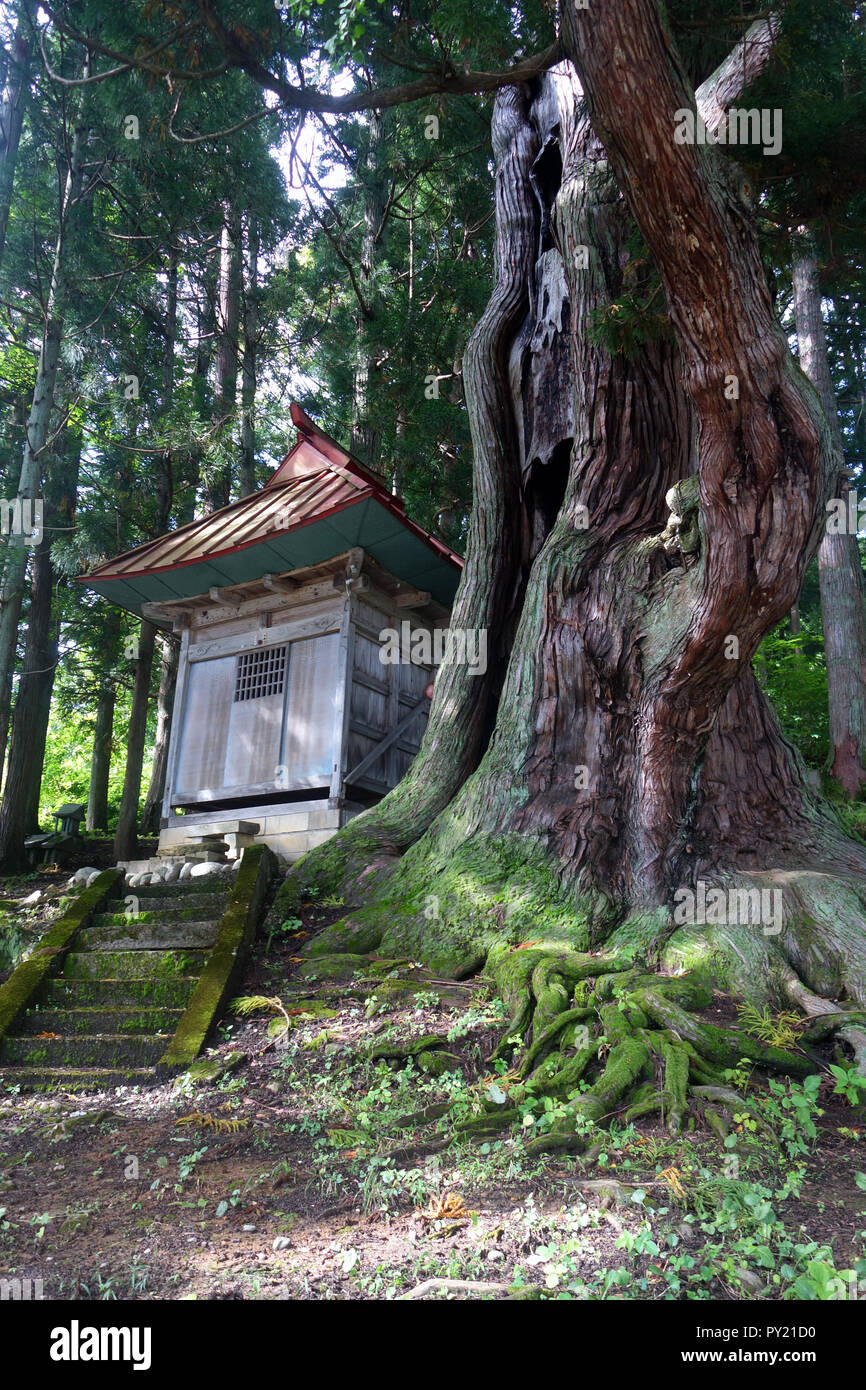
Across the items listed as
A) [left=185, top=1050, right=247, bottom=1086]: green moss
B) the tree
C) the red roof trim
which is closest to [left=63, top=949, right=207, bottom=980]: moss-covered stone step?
the tree

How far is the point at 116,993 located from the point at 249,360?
1259 centimetres

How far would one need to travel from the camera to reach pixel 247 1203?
3277 millimetres

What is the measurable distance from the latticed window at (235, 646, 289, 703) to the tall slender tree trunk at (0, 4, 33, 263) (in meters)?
6.71

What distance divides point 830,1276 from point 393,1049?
8.22 ft

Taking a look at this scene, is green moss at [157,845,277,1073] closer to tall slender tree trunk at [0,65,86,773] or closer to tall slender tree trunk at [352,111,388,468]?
tall slender tree trunk at [0,65,86,773]

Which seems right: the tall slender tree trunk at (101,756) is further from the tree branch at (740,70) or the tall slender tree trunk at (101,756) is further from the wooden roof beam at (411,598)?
the tree branch at (740,70)

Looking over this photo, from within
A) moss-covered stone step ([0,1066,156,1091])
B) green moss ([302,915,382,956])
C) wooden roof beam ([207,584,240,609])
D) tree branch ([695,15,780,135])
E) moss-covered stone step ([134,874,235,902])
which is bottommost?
moss-covered stone step ([0,1066,156,1091])

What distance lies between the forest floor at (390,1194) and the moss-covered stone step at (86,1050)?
419 mm

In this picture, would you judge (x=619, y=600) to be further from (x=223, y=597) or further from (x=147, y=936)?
(x=223, y=597)

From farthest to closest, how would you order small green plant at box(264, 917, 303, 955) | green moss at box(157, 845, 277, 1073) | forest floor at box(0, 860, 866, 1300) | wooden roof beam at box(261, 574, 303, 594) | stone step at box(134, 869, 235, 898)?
wooden roof beam at box(261, 574, 303, 594) < stone step at box(134, 869, 235, 898) < small green plant at box(264, 917, 303, 955) < green moss at box(157, 845, 277, 1073) < forest floor at box(0, 860, 866, 1300)

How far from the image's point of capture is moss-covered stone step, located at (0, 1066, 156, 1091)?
4.83m

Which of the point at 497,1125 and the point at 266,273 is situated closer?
the point at 497,1125
